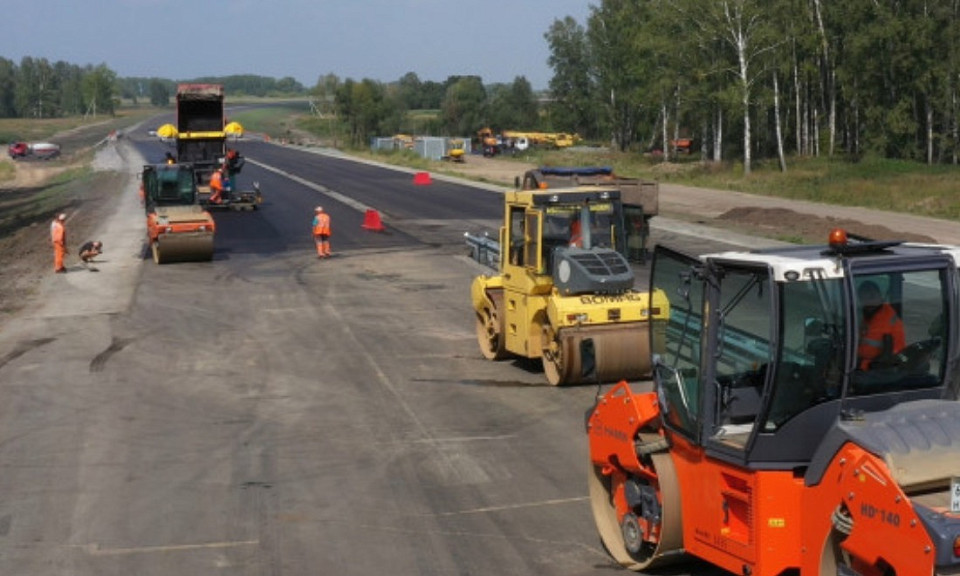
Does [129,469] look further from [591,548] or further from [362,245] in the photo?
[362,245]

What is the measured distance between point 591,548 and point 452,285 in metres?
18.2

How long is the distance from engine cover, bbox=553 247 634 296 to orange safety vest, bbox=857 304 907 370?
9175 millimetres

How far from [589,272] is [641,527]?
780cm

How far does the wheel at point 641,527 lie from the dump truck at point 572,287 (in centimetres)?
640

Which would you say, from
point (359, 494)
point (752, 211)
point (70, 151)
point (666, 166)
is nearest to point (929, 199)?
point (752, 211)

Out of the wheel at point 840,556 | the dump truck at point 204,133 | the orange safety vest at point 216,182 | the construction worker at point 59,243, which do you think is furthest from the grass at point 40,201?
the wheel at point 840,556

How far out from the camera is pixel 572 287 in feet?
54.6

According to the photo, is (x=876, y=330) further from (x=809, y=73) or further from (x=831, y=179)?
(x=809, y=73)

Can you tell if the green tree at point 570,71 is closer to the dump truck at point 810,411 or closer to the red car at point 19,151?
the red car at point 19,151

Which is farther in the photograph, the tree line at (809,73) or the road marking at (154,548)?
the tree line at (809,73)

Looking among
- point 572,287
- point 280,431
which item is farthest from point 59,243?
point 572,287

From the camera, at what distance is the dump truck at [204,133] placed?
47.3 metres

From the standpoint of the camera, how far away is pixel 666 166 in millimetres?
75000

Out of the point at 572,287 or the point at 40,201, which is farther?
the point at 40,201
